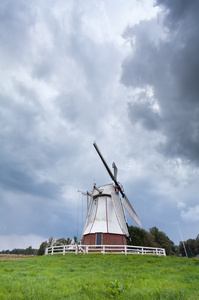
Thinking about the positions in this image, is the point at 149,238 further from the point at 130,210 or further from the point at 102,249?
the point at 102,249

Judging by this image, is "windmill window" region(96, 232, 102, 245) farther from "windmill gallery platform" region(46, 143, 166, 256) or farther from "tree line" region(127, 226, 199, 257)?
"tree line" region(127, 226, 199, 257)

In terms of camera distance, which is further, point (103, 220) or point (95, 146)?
point (95, 146)

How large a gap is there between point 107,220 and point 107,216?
629 mm

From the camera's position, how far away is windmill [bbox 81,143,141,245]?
→ 25375 millimetres

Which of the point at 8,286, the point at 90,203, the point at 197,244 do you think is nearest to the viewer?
the point at 8,286

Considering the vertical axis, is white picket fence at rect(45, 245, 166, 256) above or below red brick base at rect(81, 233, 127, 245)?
below

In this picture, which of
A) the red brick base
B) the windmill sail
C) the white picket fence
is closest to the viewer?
the white picket fence

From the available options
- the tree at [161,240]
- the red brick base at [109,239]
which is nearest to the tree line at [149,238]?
the tree at [161,240]

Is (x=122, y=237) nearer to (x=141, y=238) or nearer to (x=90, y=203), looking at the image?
(x=90, y=203)

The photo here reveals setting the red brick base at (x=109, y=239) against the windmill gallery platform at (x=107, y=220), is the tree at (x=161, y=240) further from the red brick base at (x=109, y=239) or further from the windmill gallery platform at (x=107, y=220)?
the red brick base at (x=109, y=239)

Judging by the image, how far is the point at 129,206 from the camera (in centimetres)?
3158

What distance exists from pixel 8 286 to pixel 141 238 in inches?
1817

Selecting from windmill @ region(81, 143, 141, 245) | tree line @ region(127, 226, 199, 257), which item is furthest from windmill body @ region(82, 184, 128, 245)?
tree line @ region(127, 226, 199, 257)

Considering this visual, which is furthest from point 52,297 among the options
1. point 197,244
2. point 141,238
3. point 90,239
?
point 197,244
